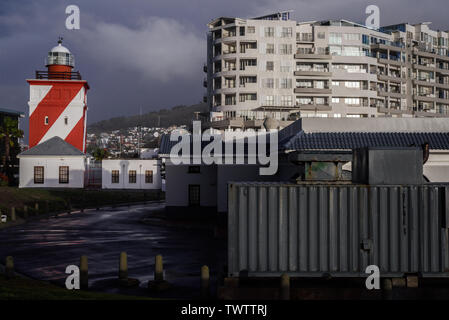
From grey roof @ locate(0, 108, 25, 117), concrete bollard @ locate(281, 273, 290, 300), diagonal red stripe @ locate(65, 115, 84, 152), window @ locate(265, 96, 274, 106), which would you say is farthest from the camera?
grey roof @ locate(0, 108, 25, 117)

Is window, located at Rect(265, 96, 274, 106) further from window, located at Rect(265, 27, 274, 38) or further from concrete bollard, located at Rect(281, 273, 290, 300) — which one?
concrete bollard, located at Rect(281, 273, 290, 300)

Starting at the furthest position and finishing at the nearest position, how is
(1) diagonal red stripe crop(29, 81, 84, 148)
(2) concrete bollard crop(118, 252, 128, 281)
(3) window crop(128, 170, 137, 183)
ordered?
(3) window crop(128, 170, 137, 183) → (1) diagonal red stripe crop(29, 81, 84, 148) → (2) concrete bollard crop(118, 252, 128, 281)

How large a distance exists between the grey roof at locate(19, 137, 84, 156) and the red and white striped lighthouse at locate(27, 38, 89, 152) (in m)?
1.07

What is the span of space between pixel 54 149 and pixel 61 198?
10.6 meters

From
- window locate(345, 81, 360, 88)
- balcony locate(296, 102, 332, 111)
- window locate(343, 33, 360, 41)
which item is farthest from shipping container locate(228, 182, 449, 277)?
window locate(343, 33, 360, 41)

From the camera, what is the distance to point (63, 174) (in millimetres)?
57812

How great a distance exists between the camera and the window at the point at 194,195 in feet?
112

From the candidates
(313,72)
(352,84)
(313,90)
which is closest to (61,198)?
(313,90)

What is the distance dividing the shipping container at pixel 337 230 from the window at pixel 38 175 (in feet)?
161

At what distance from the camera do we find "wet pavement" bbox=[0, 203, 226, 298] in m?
16.9

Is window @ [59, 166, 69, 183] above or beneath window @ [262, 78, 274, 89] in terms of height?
beneath

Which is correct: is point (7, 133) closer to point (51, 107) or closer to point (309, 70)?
point (51, 107)

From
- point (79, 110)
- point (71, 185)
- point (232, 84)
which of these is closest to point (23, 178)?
point (71, 185)

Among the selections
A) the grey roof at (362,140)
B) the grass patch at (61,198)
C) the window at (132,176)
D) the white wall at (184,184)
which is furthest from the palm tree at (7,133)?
the grey roof at (362,140)
